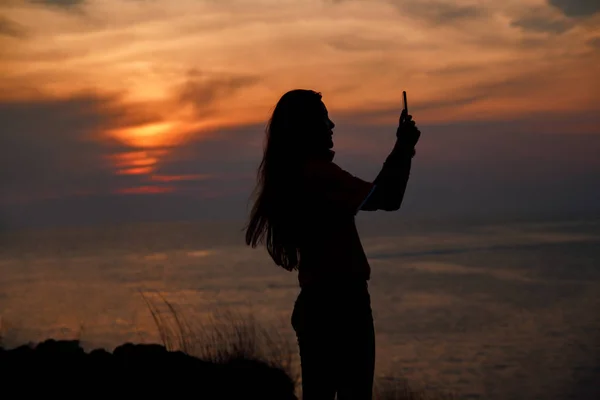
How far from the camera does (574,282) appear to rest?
55938 millimetres

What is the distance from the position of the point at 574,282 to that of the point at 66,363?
53330mm

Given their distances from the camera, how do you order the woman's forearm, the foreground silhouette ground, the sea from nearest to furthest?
the woman's forearm
the foreground silhouette ground
the sea

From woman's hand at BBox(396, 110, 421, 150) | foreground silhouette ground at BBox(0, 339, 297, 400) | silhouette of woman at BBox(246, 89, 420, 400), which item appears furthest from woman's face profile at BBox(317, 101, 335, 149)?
foreground silhouette ground at BBox(0, 339, 297, 400)

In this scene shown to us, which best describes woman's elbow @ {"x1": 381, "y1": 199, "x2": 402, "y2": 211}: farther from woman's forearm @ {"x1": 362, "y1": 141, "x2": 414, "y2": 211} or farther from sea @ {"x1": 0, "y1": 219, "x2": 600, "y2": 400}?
sea @ {"x1": 0, "y1": 219, "x2": 600, "y2": 400}

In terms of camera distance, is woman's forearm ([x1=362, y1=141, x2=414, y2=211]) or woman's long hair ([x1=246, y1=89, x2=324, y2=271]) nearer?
woman's forearm ([x1=362, y1=141, x2=414, y2=211])

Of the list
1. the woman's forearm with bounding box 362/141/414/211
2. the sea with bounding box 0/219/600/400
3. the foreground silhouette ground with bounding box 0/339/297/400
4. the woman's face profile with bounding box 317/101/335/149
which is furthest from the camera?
the sea with bounding box 0/219/600/400

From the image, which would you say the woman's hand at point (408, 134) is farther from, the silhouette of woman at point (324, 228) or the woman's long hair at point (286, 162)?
A: the woman's long hair at point (286, 162)

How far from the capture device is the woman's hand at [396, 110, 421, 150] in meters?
3.38

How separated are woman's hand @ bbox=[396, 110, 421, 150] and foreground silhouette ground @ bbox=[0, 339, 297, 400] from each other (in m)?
4.54

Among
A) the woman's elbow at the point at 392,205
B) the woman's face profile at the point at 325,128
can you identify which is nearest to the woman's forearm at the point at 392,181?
the woman's elbow at the point at 392,205

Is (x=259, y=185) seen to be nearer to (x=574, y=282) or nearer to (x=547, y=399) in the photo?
(x=547, y=399)

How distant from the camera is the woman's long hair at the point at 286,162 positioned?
11.6 feet

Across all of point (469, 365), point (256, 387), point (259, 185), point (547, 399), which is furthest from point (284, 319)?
point (259, 185)

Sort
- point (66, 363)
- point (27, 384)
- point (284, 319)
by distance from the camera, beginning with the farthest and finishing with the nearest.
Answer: point (284, 319) < point (66, 363) < point (27, 384)
